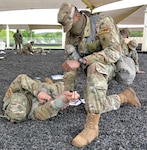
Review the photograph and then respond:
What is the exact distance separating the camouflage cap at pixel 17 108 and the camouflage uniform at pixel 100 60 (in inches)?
20.1


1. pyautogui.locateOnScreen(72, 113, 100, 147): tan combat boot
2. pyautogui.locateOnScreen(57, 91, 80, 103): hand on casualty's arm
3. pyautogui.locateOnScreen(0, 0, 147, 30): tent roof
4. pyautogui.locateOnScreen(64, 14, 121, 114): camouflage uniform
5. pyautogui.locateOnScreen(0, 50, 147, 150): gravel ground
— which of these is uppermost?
pyautogui.locateOnScreen(0, 0, 147, 30): tent roof

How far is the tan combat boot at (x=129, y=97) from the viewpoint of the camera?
→ 223 cm

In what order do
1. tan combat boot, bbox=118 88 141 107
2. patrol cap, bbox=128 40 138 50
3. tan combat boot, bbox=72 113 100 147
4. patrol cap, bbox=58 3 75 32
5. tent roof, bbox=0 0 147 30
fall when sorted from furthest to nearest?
tent roof, bbox=0 0 147 30, patrol cap, bbox=128 40 138 50, tan combat boot, bbox=118 88 141 107, patrol cap, bbox=58 3 75 32, tan combat boot, bbox=72 113 100 147

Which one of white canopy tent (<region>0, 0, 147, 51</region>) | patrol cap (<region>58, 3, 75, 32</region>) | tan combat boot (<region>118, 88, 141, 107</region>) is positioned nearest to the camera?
patrol cap (<region>58, 3, 75, 32</region>)

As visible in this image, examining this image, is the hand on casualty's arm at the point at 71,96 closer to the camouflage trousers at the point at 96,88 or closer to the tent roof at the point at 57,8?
the camouflage trousers at the point at 96,88

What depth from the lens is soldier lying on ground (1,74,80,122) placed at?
1.82 m

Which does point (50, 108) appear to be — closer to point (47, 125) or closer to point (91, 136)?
point (47, 125)

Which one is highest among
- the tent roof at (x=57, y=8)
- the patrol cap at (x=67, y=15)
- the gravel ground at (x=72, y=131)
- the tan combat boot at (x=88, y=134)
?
the tent roof at (x=57, y=8)

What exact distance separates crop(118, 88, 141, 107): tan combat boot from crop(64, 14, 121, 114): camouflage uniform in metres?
0.21

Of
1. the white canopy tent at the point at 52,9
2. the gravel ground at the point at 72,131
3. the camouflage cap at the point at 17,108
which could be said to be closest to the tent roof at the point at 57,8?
the white canopy tent at the point at 52,9

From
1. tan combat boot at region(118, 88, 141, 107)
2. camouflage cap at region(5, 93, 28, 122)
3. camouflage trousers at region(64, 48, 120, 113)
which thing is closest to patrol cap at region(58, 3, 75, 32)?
camouflage trousers at region(64, 48, 120, 113)

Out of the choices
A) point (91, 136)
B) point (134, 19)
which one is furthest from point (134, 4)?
point (91, 136)

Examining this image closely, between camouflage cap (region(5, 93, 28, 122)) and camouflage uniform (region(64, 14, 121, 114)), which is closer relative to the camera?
camouflage uniform (region(64, 14, 121, 114))

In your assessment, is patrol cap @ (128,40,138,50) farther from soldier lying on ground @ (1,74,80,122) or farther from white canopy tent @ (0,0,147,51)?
white canopy tent @ (0,0,147,51)
